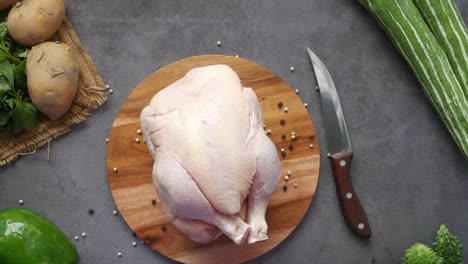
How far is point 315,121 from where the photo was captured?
2.09m

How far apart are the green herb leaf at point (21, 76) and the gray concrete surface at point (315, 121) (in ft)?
0.70

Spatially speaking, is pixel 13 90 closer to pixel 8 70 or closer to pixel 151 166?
pixel 8 70

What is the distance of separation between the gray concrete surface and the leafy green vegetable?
0.14m

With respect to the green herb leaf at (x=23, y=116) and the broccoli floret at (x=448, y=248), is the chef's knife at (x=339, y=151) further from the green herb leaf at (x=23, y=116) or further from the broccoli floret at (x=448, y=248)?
the green herb leaf at (x=23, y=116)

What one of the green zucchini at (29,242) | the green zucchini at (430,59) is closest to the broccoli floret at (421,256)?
the green zucchini at (430,59)

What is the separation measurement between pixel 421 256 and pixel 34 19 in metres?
1.39

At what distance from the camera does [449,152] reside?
2129 millimetres

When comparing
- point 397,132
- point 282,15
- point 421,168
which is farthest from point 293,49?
point 421,168

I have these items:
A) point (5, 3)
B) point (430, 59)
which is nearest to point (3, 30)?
point (5, 3)

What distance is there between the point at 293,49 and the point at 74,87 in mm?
727

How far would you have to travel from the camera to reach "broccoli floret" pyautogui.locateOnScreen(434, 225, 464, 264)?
78.4 inches

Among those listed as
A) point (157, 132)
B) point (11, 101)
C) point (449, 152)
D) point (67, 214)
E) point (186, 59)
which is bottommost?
point (67, 214)

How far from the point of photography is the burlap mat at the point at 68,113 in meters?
2.04

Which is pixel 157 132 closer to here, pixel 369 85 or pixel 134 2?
pixel 134 2
